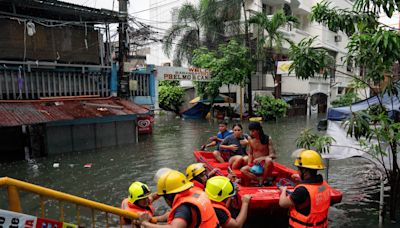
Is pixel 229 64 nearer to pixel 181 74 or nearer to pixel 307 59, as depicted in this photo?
pixel 181 74

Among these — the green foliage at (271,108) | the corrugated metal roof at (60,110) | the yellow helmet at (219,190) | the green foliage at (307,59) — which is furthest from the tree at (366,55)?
the green foliage at (271,108)

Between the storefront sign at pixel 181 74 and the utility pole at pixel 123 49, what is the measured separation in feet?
8.11

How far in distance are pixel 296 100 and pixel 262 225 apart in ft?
80.5

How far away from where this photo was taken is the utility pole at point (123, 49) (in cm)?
1461

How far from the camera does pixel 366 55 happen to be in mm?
4707

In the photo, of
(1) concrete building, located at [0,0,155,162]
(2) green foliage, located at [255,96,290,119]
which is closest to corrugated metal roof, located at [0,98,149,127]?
(1) concrete building, located at [0,0,155,162]

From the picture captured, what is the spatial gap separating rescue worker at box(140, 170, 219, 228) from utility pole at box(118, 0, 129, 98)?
1282 centimetres

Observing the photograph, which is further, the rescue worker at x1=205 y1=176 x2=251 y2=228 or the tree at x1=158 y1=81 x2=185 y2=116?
the tree at x1=158 y1=81 x2=185 y2=116

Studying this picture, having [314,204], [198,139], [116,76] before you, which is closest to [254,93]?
[198,139]

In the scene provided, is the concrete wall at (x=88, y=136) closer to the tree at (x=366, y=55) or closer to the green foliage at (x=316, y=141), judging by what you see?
the green foliage at (x=316, y=141)

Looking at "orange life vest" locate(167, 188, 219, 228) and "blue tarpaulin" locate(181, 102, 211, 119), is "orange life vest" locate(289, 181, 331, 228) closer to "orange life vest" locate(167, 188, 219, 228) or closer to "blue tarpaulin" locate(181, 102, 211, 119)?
"orange life vest" locate(167, 188, 219, 228)

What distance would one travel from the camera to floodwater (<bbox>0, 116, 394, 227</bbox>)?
22.5 feet

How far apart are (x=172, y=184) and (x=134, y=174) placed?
743cm

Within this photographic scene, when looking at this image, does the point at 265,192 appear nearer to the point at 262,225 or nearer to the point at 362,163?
the point at 262,225
